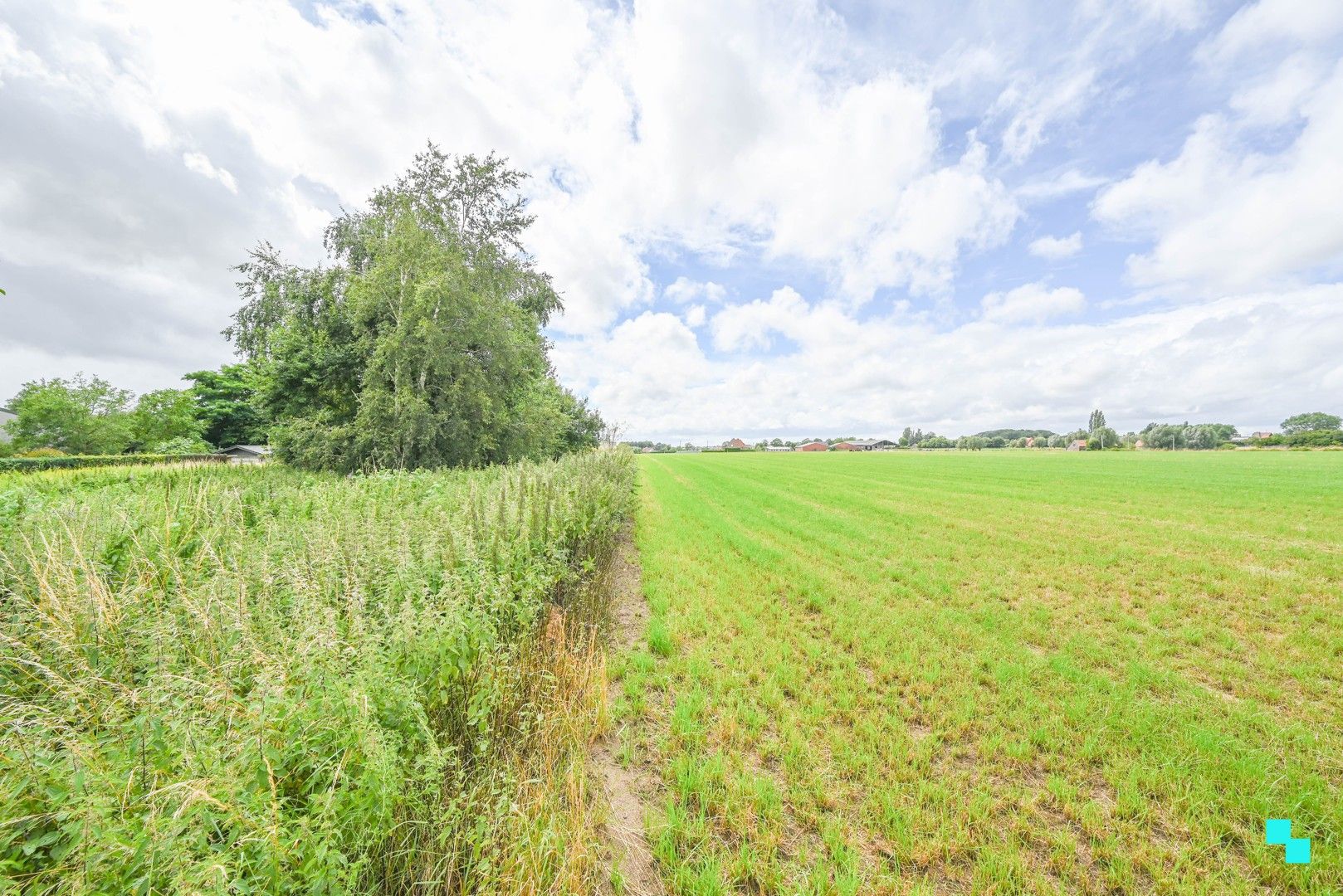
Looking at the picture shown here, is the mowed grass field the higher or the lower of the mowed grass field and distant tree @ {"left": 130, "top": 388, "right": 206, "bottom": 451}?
the lower

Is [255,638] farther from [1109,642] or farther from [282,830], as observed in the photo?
[1109,642]

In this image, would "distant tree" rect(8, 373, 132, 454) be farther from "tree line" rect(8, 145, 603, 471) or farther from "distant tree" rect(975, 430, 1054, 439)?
"distant tree" rect(975, 430, 1054, 439)

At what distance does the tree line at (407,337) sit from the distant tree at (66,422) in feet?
116

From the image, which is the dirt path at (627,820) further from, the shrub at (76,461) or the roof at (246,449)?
the roof at (246,449)

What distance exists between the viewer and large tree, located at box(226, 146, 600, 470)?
55.2 feet

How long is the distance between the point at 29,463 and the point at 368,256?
2567cm

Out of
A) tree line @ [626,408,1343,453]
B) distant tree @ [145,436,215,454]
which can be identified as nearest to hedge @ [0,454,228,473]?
distant tree @ [145,436,215,454]

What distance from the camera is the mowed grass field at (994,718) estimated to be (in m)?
→ 2.80

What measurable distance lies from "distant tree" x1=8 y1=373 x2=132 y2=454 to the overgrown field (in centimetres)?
5384

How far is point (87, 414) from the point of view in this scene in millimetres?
38844

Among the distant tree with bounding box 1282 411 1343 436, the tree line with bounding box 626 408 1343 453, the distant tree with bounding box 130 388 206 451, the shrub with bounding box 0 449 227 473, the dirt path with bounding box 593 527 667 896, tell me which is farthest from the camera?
the distant tree with bounding box 1282 411 1343 436

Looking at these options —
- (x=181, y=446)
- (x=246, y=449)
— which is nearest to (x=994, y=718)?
(x=181, y=446)

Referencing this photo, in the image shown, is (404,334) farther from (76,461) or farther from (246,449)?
(246,449)

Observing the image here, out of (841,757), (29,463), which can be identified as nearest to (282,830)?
(841,757)
